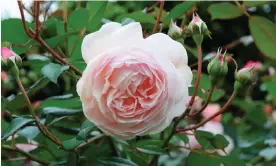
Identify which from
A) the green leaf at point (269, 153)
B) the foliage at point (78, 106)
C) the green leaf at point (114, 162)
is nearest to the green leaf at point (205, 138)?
the foliage at point (78, 106)

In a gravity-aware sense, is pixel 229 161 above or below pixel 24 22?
below

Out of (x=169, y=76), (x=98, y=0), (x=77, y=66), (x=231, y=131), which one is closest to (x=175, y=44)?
(x=169, y=76)

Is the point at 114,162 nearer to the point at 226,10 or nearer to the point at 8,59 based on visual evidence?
the point at 8,59

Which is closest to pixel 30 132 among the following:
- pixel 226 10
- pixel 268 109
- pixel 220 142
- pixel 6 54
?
pixel 6 54

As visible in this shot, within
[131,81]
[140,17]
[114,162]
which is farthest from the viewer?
[140,17]

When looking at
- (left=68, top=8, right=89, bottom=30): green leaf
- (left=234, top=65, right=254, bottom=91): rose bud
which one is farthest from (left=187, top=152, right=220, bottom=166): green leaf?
(left=68, top=8, right=89, bottom=30): green leaf

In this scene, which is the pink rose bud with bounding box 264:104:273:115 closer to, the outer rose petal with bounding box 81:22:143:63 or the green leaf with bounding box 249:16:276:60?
the green leaf with bounding box 249:16:276:60

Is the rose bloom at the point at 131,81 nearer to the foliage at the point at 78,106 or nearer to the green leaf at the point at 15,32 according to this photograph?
the foliage at the point at 78,106
